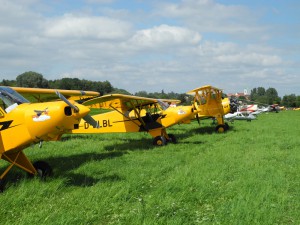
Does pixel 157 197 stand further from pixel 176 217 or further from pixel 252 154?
pixel 252 154

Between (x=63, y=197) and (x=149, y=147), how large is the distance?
6.85 metres

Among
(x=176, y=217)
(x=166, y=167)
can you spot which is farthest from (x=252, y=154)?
(x=176, y=217)

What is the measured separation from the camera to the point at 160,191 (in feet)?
19.2

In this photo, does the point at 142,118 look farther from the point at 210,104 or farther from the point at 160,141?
the point at 210,104

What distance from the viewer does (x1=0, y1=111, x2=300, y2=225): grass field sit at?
4645mm

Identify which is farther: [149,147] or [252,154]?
[149,147]

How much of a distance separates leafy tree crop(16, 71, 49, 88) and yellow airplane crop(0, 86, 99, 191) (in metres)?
91.1

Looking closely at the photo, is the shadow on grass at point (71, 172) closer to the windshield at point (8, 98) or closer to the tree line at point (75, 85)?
the windshield at point (8, 98)

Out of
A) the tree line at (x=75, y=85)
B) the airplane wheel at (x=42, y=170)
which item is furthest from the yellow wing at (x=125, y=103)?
the tree line at (x=75, y=85)

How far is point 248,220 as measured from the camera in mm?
4465

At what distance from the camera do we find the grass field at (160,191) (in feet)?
15.2

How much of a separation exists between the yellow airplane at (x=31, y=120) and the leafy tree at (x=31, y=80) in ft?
299

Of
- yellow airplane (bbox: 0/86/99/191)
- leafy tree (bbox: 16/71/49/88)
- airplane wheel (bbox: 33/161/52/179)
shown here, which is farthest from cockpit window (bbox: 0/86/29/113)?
leafy tree (bbox: 16/71/49/88)

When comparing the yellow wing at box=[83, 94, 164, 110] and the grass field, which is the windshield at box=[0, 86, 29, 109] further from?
the yellow wing at box=[83, 94, 164, 110]
